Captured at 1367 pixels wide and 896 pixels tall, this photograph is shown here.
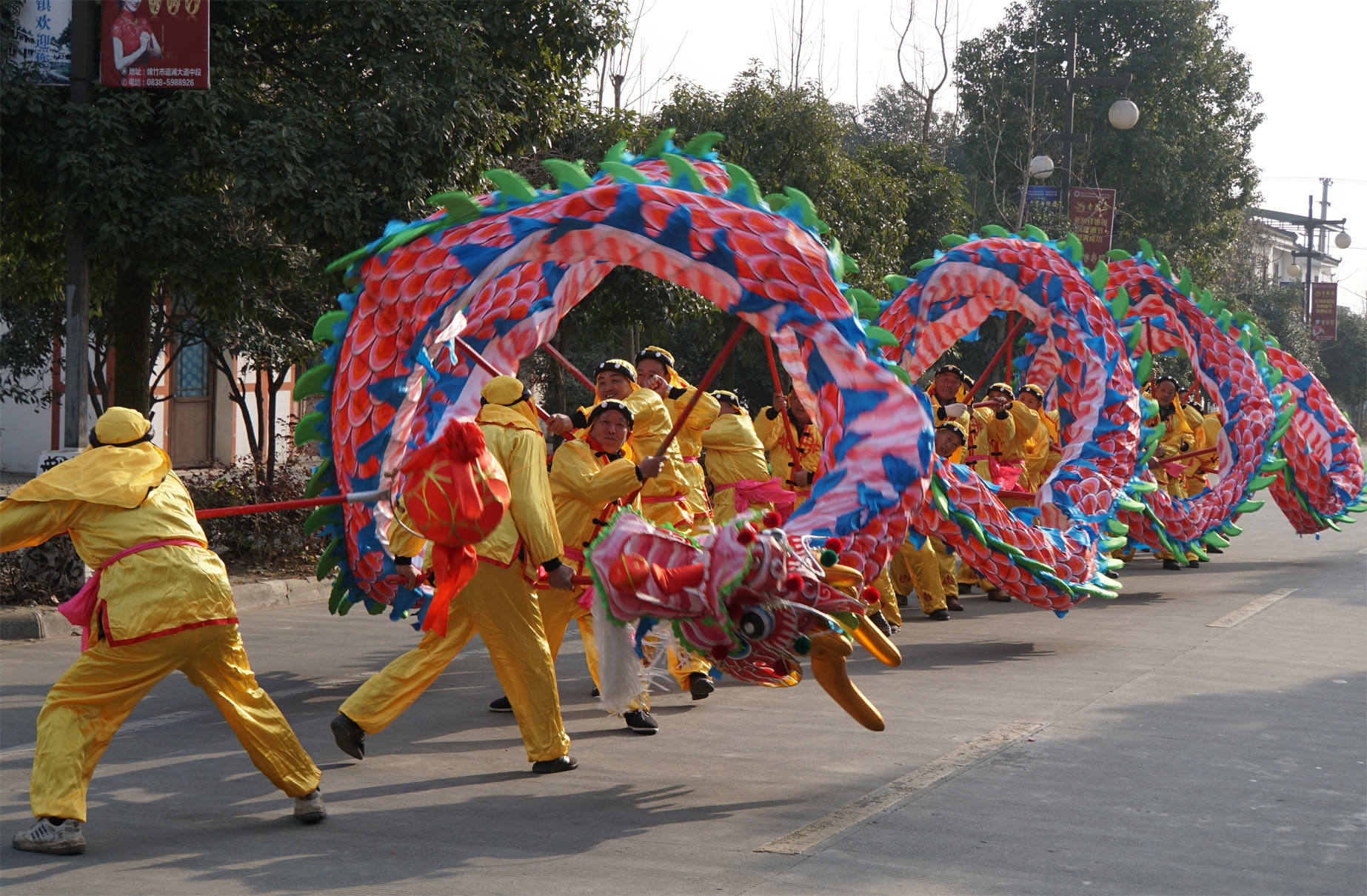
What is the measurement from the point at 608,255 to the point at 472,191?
517cm

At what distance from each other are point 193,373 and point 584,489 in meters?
17.1

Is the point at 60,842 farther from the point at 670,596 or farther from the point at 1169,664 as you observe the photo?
the point at 1169,664

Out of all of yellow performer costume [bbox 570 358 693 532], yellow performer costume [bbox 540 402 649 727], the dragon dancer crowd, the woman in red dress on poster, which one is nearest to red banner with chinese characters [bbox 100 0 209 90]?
the woman in red dress on poster

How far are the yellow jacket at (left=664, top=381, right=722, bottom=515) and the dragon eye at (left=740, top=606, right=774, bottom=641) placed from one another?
3400 mm

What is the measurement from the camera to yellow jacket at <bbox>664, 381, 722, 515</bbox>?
8820 mm

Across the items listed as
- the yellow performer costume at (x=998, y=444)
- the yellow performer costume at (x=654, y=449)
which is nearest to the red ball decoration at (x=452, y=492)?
the yellow performer costume at (x=654, y=449)

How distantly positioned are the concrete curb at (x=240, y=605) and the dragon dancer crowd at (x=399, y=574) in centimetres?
359

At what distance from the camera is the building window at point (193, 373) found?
2183cm

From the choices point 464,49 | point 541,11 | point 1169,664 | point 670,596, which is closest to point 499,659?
point 670,596

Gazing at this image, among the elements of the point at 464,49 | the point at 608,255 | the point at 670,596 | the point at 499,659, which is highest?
the point at 464,49

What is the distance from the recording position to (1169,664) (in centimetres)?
897

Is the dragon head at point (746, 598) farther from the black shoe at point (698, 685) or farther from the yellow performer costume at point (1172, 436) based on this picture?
the yellow performer costume at point (1172, 436)

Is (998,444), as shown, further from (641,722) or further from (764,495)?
(641,722)

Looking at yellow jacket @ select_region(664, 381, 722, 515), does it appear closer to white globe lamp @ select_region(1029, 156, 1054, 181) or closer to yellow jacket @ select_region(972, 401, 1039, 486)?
yellow jacket @ select_region(972, 401, 1039, 486)
